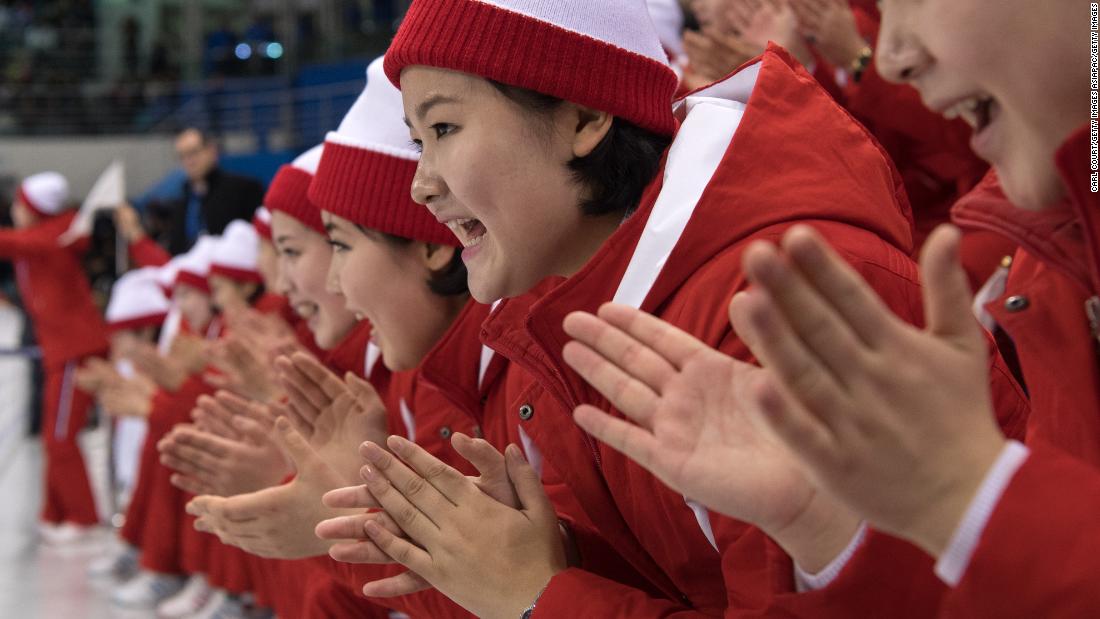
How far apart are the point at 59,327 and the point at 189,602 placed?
2.62m

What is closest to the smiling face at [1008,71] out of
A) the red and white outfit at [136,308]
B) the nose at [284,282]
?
the nose at [284,282]

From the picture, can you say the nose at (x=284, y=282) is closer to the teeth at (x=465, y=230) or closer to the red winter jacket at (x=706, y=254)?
the teeth at (x=465, y=230)

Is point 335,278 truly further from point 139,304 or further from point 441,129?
point 139,304

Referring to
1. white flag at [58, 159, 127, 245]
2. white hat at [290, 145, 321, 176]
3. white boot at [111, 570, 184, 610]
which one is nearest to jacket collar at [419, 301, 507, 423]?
white hat at [290, 145, 321, 176]

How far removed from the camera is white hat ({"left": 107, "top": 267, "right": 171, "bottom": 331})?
6.49 metres

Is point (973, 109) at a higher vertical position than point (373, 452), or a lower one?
higher

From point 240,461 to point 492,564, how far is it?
3.64 feet

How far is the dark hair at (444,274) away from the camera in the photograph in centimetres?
244

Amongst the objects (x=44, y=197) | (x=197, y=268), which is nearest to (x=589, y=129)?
(x=197, y=268)

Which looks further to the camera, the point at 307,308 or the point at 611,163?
the point at 307,308

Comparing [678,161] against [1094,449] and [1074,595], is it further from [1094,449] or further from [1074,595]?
[1074,595]

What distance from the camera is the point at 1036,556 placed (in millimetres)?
829

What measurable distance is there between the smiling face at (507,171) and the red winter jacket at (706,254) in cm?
14

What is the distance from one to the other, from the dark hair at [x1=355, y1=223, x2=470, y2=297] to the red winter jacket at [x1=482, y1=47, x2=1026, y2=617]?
0.84 metres
